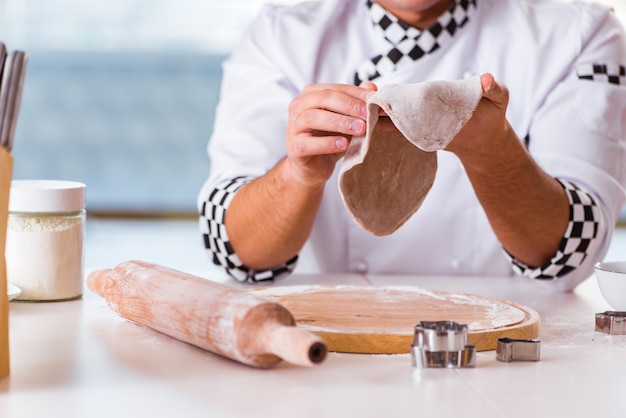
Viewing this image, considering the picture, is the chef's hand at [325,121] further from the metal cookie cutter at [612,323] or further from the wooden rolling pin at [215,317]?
the metal cookie cutter at [612,323]

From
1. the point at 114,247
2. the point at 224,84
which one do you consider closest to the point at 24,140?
the point at 114,247

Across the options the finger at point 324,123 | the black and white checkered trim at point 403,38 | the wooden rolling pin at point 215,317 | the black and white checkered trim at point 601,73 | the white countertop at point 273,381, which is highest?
the black and white checkered trim at point 403,38

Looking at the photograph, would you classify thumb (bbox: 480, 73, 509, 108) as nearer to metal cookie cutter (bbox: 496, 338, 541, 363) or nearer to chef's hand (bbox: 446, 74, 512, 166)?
chef's hand (bbox: 446, 74, 512, 166)

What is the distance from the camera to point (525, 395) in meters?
0.81

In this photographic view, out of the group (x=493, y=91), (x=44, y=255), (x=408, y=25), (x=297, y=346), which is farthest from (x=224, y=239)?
(x=297, y=346)

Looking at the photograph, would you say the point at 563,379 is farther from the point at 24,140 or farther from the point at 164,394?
the point at 24,140

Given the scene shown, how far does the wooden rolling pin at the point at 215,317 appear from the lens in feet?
2.65

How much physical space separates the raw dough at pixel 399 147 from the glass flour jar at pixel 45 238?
0.36 meters

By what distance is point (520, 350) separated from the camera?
3.04ft

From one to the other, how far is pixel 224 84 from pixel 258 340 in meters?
1.07

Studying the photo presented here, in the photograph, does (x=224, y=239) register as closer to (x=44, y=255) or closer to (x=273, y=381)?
(x=44, y=255)

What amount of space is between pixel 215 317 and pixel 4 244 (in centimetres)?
20

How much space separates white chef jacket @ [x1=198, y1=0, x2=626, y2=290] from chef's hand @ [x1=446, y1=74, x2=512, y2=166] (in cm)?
41

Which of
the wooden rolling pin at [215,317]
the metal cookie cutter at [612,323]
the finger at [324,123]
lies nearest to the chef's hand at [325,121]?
the finger at [324,123]
